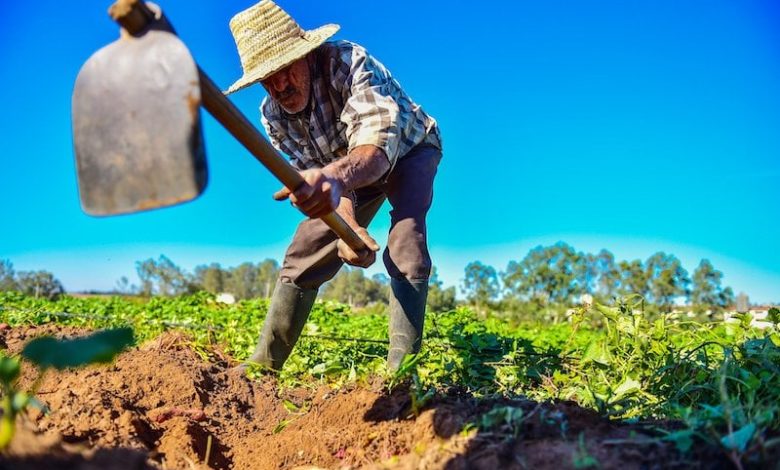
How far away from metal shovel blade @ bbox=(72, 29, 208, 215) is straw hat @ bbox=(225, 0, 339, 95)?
1.23 meters

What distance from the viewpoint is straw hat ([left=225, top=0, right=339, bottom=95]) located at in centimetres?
288

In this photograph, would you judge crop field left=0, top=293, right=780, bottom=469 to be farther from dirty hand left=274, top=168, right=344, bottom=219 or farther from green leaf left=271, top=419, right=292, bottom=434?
dirty hand left=274, top=168, right=344, bottom=219

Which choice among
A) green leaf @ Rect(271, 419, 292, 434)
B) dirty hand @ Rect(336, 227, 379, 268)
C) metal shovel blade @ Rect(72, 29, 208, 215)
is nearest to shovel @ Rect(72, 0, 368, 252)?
metal shovel blade @ Rect(72, 29, 208, 215)

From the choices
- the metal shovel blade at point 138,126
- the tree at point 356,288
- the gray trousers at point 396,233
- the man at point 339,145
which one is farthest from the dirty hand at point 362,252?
the tree at point 356,288

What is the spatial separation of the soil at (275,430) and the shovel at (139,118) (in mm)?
624

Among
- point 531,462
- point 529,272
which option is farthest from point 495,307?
point 531,462

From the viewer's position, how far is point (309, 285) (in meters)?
3.35

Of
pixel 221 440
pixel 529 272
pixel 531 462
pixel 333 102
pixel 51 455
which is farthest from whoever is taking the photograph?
pixel 529 272

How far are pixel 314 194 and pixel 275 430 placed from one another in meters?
1.00

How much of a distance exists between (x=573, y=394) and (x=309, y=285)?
1.52m

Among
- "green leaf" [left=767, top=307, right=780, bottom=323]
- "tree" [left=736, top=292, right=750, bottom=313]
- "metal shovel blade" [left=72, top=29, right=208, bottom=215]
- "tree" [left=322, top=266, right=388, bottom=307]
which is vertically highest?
"tree" [left=322, top=266, right=388, bottom=307]

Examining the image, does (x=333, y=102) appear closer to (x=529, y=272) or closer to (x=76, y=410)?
(x=76, y=410)

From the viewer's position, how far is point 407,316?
2938 millimetres

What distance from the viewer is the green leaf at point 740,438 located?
1373mm
